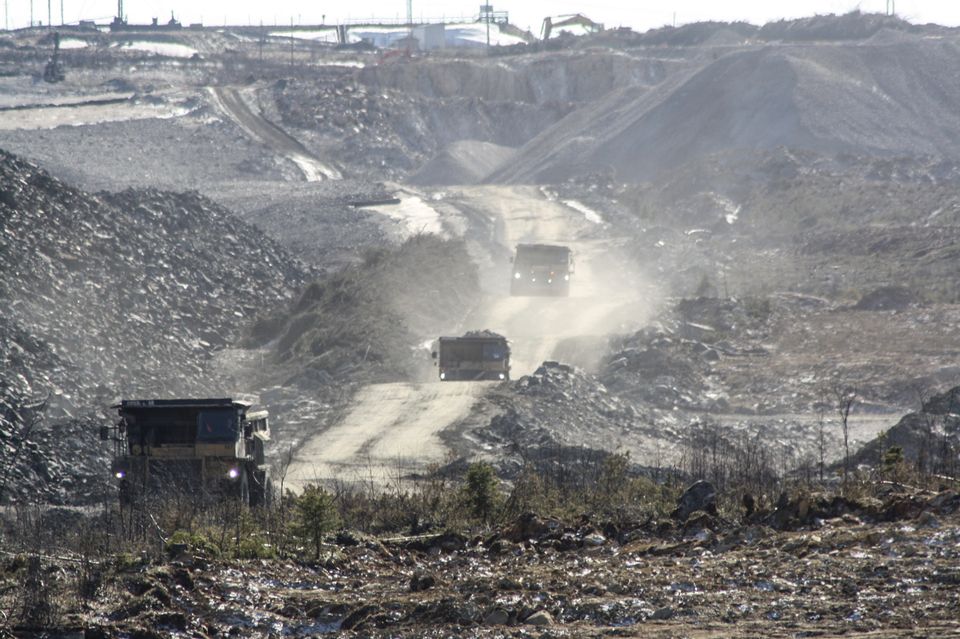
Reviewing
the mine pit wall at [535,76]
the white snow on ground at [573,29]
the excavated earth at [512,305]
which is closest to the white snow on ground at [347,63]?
the excavated earth at [512,305]

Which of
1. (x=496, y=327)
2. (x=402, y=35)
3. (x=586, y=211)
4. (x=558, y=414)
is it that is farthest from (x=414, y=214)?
(x=402, y=35)

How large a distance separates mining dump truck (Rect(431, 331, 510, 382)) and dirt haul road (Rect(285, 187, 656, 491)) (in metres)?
0.80

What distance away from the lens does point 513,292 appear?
50.8 meters

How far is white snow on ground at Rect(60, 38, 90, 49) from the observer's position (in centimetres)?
12776

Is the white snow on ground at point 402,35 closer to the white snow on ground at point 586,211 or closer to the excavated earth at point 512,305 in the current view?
the excavated earth at point 512,305

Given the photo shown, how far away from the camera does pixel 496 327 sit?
146ft

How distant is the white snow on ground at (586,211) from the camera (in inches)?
2768

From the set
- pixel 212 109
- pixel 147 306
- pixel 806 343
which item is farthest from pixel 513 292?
pixel 212 109

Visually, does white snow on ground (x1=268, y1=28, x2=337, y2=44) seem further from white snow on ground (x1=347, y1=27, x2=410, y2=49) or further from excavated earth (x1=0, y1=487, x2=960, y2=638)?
excavated earth (x1=0, y1=487, x2=960, y2=638)

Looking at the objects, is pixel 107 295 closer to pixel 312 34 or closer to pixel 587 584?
pixel 587 584

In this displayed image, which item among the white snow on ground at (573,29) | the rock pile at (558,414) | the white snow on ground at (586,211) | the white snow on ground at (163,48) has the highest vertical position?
the white snow on ground at (573,29)

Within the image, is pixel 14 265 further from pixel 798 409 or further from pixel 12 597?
pixel 12 597

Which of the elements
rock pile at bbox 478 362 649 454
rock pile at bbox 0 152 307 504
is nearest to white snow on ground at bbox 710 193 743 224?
rock pile at bbox 0 152 307 504

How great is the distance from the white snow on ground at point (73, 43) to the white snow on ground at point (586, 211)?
221ft
